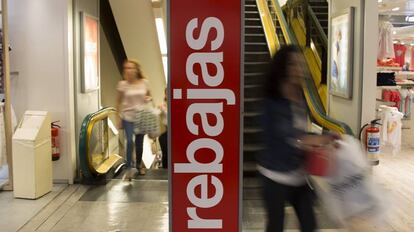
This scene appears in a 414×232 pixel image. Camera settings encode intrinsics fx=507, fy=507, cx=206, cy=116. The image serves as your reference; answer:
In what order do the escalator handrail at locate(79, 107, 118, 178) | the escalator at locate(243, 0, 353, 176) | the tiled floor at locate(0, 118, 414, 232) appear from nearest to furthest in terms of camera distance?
the tiled floor at locate(0, 118, 414, 232)
the escalator handrail at locate(79, 107, 118, 178)
the escalator at locate(243, 0, 353, 176)

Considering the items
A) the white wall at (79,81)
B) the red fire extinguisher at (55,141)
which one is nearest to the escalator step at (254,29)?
the white wall at (79,81)

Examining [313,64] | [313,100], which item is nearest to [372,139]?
[313,100]

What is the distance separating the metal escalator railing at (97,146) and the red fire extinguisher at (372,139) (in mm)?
3106

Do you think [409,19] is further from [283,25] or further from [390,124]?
[390,124]

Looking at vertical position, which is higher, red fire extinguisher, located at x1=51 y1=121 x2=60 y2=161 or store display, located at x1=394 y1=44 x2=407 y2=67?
store display, located at x1=394 y1=44 x2=407 y2=67

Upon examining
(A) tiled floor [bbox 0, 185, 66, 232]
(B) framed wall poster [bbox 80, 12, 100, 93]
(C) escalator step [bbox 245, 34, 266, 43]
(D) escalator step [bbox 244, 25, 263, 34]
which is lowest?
(A) tiled floor [bbox 0, 185, 66, 232]

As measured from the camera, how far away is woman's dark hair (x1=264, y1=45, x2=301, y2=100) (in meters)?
2.85

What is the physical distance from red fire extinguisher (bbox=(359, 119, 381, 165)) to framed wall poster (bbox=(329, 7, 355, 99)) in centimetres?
44

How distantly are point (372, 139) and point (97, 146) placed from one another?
3517 mm

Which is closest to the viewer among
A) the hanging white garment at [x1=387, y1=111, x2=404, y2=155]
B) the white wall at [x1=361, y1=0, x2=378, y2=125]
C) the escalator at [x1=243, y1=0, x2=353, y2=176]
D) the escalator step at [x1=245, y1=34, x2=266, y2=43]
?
the white wall at [x1=361, y1=0, x2=378, y2=125]

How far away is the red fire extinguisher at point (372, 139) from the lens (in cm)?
593

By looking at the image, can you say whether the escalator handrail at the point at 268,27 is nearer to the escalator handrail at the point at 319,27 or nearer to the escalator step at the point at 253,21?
the escalator step at the point at 253,21

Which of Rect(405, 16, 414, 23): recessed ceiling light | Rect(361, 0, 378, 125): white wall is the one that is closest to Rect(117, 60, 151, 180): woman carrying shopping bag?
Rect(361, 0, 378, 125): white wall

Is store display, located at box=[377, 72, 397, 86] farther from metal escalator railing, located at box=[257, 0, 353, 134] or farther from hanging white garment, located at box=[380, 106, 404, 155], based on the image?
metal escalator railing, located at box=[257, 0, 353, 134]
